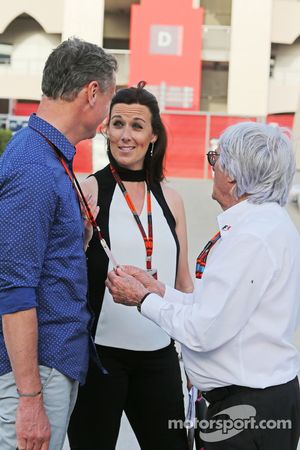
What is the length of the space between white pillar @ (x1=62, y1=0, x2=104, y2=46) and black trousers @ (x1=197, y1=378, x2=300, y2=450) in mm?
32354

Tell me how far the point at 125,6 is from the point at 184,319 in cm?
3600

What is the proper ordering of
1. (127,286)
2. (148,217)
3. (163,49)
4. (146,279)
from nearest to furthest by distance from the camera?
(127,286) < (146,279) < (148,217) < (163,49)

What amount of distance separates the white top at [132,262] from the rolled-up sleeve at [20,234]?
0.92 m

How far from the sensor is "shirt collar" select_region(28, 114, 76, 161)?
206 cm

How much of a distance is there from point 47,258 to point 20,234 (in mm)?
139

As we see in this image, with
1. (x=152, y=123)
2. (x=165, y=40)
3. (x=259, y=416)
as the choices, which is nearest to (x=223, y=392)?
Answer: (x=259, y=416)

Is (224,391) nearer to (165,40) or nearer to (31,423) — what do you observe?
(31,423)

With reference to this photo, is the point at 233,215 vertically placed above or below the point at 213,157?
below

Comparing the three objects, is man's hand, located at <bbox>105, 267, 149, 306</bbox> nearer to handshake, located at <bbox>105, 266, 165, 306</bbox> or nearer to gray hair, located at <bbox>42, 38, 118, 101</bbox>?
handshake, located at <bbox>105, 266, 165, 306</bbox>

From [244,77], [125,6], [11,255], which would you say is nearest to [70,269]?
[11,255]

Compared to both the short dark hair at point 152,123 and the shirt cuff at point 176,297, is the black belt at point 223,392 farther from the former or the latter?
the short dark hair at point 152,123

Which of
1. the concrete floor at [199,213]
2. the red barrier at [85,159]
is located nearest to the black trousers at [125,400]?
the concrete floor at [199,213]

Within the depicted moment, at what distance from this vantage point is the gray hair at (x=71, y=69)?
6.65ft

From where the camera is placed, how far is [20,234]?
74.4 inches
